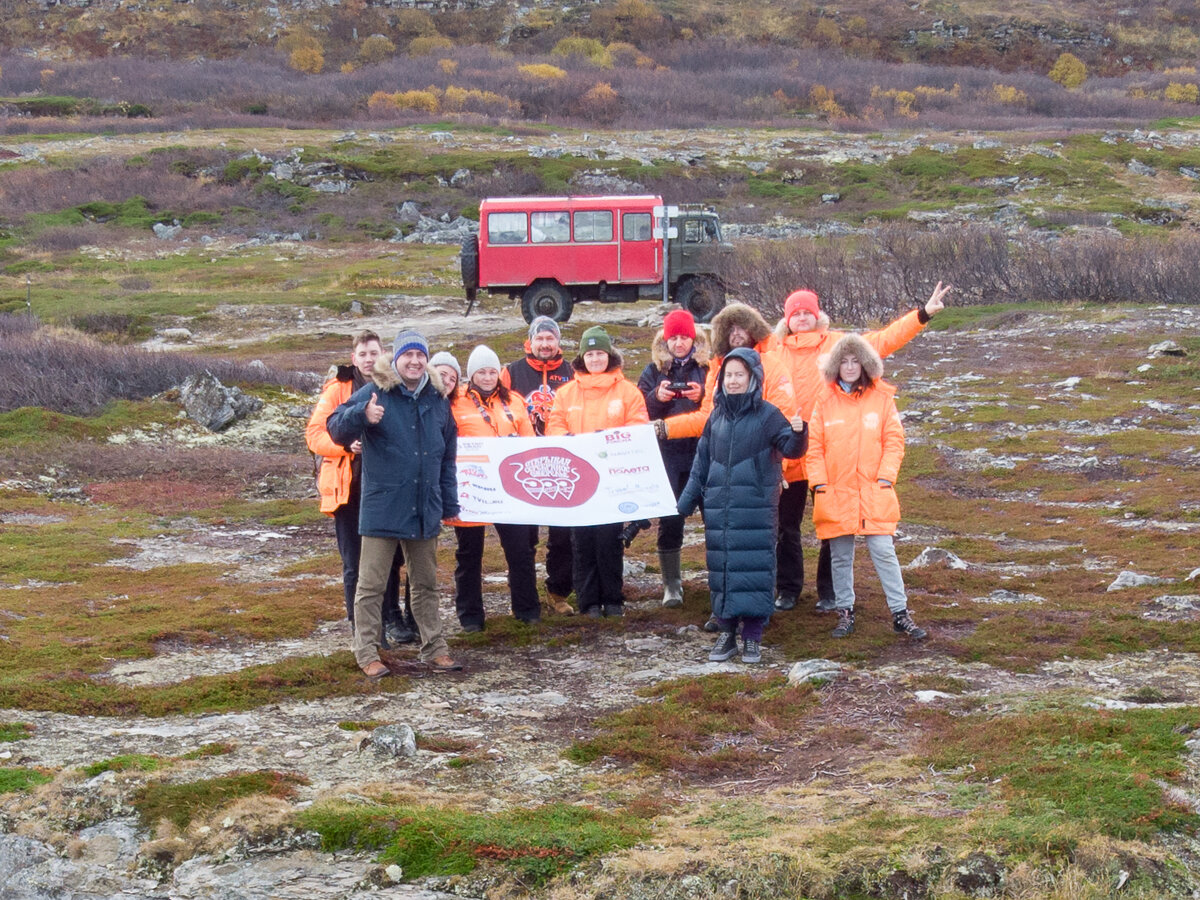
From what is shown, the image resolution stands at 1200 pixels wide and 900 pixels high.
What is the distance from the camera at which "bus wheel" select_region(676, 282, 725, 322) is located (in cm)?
2792

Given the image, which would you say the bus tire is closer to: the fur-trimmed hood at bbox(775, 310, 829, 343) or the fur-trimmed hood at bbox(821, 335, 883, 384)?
the fur-trimmed hood at bbox(775, 310, 829, 343)

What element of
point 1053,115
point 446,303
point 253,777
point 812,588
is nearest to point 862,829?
point 253,777

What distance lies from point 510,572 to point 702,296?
21.0 meters

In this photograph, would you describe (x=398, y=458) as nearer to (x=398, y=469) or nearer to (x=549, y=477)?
(x=398, y=469)

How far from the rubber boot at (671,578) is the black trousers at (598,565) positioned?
29 cm

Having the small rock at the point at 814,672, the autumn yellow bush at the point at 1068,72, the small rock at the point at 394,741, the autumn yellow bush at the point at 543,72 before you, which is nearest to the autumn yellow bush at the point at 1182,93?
the autumn yellow bush at the point at 1068,72

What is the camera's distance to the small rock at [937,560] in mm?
9031

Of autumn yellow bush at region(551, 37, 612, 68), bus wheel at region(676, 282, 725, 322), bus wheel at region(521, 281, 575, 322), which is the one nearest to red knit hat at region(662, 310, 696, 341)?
bus wheel at region(676, 282, 725, 322)

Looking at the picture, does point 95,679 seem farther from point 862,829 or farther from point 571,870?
point 862,829

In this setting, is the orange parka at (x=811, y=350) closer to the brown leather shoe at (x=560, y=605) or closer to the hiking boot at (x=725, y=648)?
the hiking boot at (x=725, y=648)

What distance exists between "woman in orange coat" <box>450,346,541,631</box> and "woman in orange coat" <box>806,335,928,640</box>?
1767mm

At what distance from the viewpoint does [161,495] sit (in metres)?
13.6

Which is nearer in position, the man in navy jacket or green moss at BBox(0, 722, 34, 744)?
green moss at BBox(0, 722, 34, 744)

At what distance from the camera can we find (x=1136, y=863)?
436 cm
